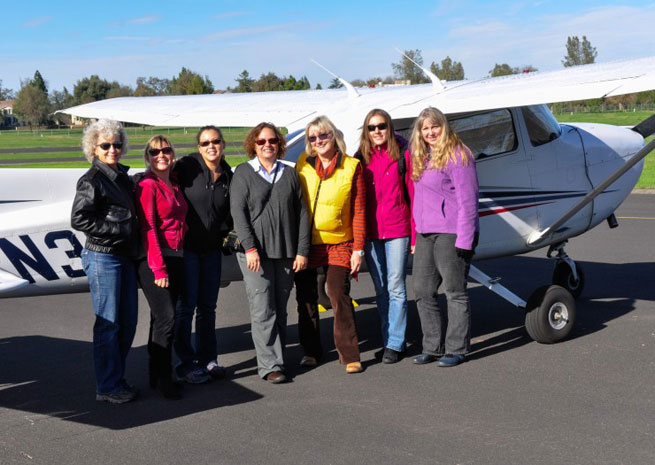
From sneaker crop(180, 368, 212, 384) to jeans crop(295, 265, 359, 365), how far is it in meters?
0.76

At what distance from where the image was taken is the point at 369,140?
5531 mm

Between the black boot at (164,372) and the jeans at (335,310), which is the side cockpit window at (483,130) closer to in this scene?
the jeans at (335,310)

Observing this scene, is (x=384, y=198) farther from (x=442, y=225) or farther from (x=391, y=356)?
(x=391, y=356)

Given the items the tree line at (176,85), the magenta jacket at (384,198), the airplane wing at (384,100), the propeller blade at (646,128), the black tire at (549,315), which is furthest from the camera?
the tree line at (176,85)

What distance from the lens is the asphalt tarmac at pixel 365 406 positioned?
4.15m

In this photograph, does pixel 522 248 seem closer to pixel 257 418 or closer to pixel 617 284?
pixel 617 284

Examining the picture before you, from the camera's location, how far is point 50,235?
4.96 meters

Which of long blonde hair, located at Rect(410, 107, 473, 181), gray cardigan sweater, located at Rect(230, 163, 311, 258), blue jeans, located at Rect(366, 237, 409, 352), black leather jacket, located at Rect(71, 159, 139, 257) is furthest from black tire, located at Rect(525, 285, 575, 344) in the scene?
black leather jacket, located at Rect(71, 159, 139, 257)

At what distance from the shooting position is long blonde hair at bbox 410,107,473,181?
17.6 feet

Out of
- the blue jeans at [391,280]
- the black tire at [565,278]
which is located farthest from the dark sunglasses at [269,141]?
the black tire at [565,278]

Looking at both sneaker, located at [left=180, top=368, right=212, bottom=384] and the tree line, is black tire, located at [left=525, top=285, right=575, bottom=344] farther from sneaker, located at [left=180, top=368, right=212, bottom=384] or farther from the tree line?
the tree line

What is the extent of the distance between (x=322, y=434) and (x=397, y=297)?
4.91 ft

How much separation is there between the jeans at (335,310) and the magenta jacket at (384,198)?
15.3 inches

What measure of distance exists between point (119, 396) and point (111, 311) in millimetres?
566
